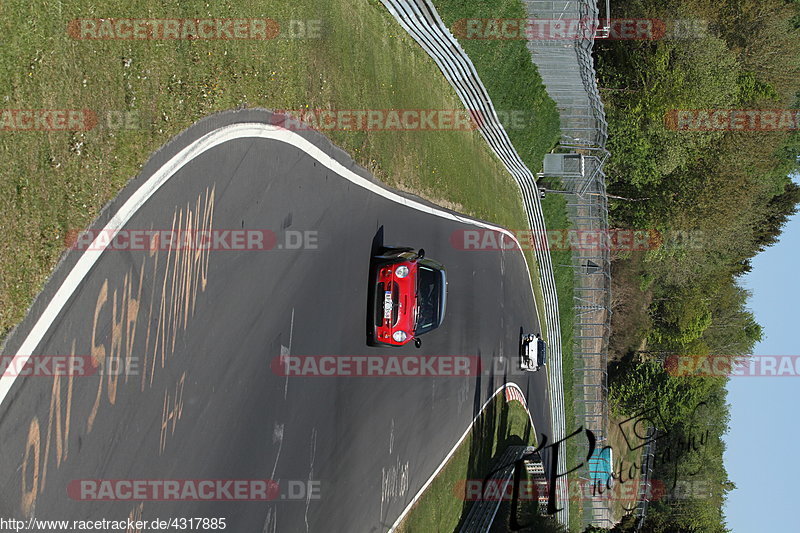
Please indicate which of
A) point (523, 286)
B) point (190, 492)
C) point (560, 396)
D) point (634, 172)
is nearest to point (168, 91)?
point (190, 492)

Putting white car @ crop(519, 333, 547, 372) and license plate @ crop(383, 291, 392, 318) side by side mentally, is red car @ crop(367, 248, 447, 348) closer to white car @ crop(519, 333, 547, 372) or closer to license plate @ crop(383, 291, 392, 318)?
license plate @ crop(383, 291, 392, 318)

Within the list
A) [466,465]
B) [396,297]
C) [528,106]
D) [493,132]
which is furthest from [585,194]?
[396,297]

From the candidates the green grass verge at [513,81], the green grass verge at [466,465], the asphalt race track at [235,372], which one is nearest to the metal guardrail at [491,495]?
the green grass verge at [466,465]

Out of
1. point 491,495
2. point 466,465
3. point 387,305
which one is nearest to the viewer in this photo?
point 387,305

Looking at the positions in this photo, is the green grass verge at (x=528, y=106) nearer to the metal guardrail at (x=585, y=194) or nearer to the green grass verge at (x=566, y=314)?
the green grass verge at (x=566, y=314)

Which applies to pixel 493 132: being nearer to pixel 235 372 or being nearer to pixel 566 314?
pixel 566 314

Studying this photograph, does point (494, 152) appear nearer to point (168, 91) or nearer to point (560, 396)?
point (560, 396)
